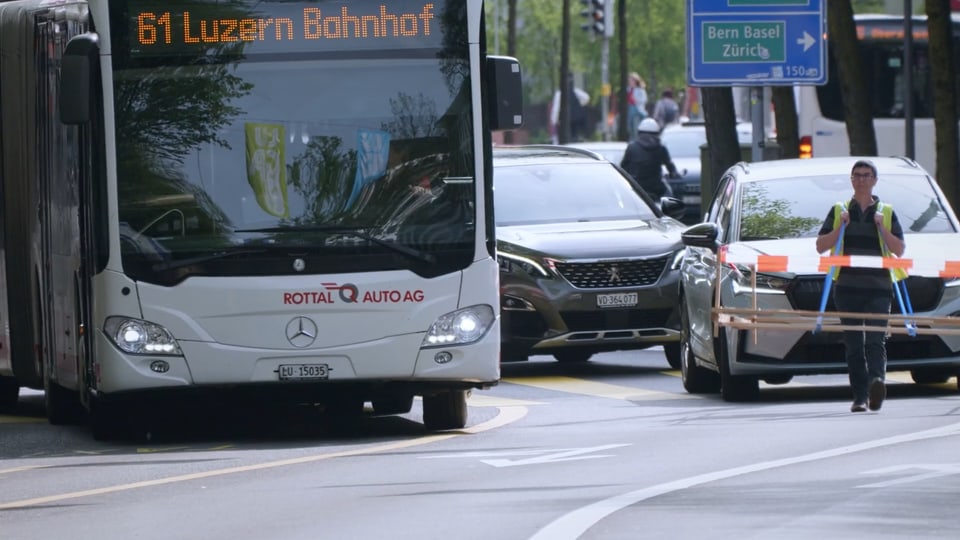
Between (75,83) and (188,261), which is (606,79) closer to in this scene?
(188,261)

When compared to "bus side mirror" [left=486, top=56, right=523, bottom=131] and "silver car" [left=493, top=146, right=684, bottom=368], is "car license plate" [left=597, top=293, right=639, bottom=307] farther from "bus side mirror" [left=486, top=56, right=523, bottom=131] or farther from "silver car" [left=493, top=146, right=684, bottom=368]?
"bus side mirror" [left=486, top=56, right=523, bottom=131]

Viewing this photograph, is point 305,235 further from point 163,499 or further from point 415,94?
point 163,499

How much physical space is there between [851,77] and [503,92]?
1581 centimetres

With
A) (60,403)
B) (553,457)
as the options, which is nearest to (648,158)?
(60,403)

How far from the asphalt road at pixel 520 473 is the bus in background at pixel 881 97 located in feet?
69.5

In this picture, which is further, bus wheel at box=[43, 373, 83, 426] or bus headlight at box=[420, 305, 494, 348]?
bus wheel at box=[43, 373, 83, 426]

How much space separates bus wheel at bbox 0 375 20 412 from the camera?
18.6m

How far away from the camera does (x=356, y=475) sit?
40.9 ft

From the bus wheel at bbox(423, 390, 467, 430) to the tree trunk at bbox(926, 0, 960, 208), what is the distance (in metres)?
14.1

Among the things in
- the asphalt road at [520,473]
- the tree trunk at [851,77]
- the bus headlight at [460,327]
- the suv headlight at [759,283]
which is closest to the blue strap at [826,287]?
the suv headlight at [759,283]

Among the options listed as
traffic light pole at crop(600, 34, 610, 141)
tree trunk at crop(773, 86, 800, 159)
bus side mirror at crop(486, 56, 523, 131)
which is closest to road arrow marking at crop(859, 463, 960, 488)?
bus side mirror at crop(486, 56, 523, 131)

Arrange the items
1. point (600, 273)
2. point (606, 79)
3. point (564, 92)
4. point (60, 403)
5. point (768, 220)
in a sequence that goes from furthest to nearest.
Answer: point (606, 79) → point (564, 92) → point (600, 273) → point (768, 220) → point (60, 403)

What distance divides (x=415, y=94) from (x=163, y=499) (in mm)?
3641

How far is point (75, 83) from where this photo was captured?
13.9m
